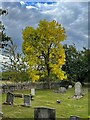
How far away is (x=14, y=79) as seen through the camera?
1305 inches

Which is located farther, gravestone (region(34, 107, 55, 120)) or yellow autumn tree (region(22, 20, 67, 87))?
yellow autumn tree (region(22, 20, 67, 87))

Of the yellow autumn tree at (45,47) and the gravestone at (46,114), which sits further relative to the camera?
the yellow autumn tree at (45,47)

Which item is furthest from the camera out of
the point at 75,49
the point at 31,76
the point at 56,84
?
the point at 75,49

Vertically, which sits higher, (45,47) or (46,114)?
(45,47)

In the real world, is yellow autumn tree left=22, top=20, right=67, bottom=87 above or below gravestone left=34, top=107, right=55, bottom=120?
above

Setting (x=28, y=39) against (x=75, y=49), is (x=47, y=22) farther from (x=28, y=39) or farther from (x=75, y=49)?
(x=75, y=49)

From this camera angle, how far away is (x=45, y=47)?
3722 cm

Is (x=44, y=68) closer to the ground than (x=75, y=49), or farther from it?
closer to the ground

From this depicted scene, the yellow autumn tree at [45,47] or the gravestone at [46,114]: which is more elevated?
the yellow autumn tree at [45,47]

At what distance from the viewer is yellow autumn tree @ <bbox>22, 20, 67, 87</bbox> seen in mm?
36750

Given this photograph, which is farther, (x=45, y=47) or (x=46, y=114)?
(x=45, y=47)

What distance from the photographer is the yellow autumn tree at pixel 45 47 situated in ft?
121

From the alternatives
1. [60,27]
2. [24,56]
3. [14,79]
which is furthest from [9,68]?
[60,27]

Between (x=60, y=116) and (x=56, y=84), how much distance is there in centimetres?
2769
